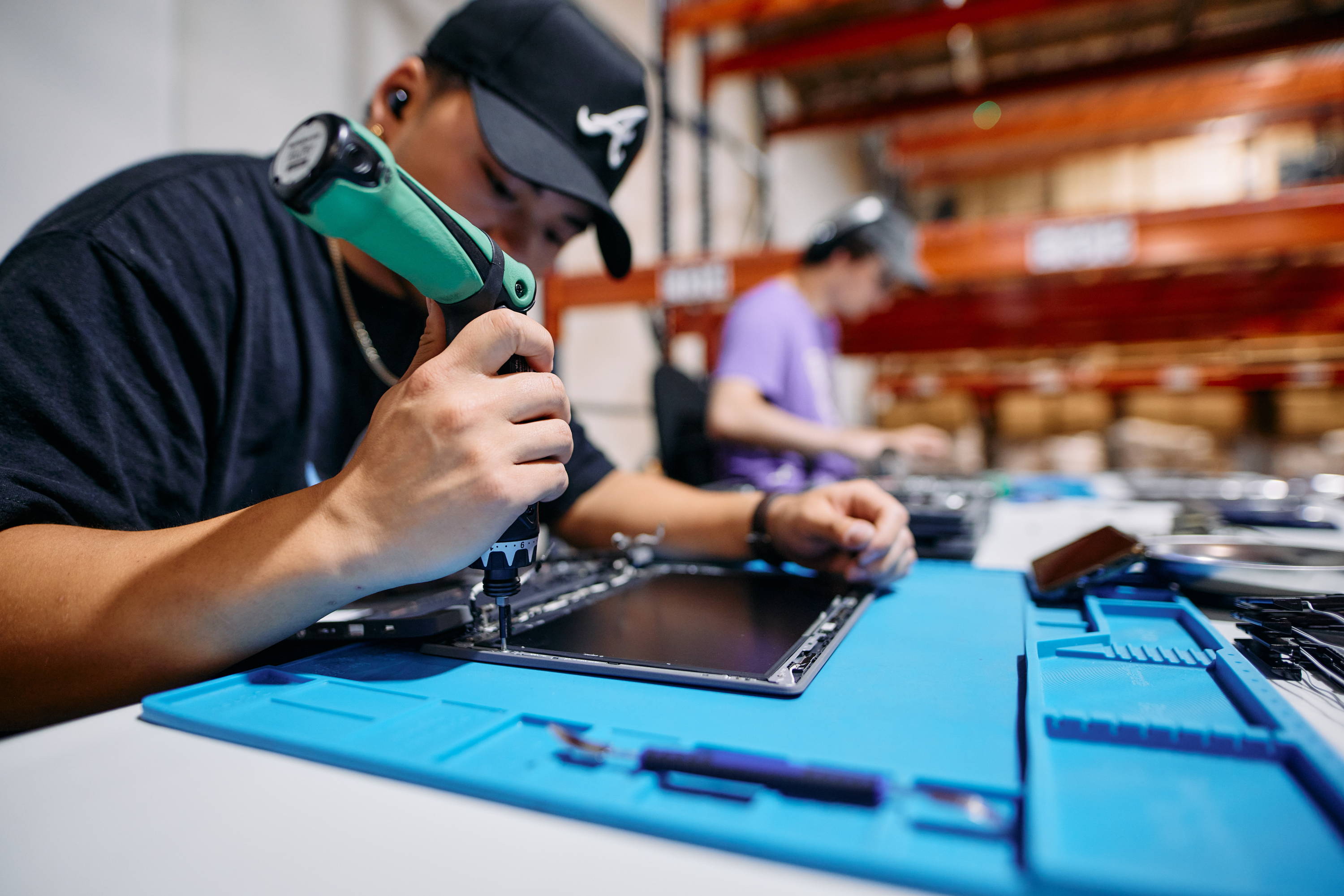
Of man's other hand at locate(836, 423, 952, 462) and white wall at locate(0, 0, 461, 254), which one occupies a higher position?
white wall at locate(0, 0, 461, 254)

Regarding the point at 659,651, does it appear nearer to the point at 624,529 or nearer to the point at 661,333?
the point at 624,529

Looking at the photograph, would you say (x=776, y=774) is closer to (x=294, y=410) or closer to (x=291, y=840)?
(x=291, y=840)

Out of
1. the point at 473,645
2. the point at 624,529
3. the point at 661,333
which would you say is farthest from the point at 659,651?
the point at 661,333

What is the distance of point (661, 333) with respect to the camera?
2.59m

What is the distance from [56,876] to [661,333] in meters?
2.39

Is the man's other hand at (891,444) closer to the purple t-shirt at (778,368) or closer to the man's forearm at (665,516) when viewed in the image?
the purple t-shirt at (778,368)

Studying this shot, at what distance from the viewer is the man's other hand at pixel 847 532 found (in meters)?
0.68

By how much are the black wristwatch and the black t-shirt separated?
Result: 0.42 meters

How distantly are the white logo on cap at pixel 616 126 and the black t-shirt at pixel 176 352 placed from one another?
0.91 feet

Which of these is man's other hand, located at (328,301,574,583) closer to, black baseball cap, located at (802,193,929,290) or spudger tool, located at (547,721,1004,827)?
spudger tool, located at (547,721,1004,827)

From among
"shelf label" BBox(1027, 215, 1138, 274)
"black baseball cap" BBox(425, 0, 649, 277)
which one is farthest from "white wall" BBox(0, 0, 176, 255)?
"shelf label" BBox(1027, 215, 1138, 274)

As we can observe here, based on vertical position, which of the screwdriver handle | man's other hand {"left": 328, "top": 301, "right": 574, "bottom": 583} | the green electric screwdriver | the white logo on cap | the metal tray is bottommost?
the screwdriver handle

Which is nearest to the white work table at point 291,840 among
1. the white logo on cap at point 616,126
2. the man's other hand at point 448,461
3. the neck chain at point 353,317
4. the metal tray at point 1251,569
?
the man's other hand at point 448,461

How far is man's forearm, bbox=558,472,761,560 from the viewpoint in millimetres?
844
